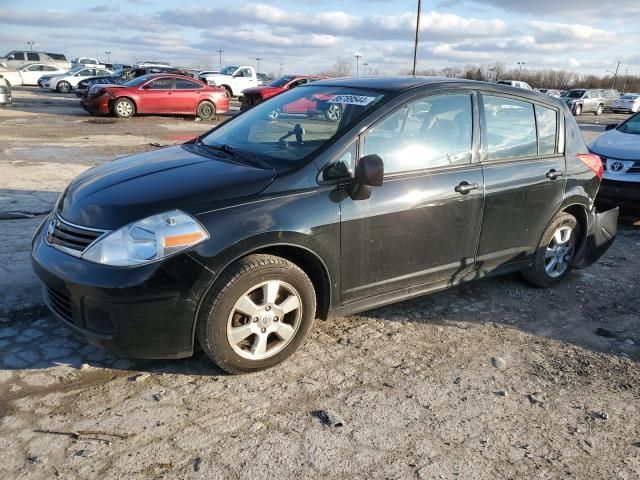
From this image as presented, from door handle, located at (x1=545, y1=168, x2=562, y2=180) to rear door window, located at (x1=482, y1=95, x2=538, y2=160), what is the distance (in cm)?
20

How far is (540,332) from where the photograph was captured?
3.96m

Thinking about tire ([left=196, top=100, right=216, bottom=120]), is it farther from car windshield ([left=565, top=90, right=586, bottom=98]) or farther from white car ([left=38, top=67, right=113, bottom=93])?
car windshield ([left=565, top=90, right=586, bottom=98])

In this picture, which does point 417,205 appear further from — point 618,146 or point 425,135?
point 618,146

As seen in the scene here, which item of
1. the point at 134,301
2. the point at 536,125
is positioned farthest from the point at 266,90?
the point at 134,301

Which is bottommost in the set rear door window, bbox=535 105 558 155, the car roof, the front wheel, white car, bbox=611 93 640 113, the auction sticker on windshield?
white car, bbox=611 93 640 113

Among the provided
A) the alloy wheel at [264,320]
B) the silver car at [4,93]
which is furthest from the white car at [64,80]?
the alloy wheel at [264,320]

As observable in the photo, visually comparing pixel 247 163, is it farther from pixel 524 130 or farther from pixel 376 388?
pixel 524 130

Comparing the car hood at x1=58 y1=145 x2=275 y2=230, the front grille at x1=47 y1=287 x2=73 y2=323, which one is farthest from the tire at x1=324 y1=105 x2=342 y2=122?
the front grille at x1=47 y1=287 x2=73 y2=323

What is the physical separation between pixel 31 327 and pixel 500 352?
321 cm

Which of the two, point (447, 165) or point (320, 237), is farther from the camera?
point (447, 165)

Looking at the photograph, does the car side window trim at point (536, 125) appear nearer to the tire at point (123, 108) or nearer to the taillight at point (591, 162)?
the taillight at point (591, 162)

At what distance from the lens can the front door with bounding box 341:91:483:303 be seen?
3396 mm

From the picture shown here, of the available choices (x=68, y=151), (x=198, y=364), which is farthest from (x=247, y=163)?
(x=68, y=151)

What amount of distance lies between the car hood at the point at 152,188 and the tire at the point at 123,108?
15.7m
